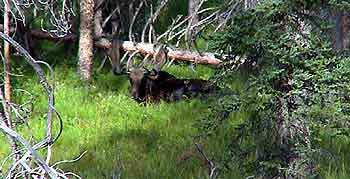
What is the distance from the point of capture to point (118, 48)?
11.1 meters

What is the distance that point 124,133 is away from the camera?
27.9ft

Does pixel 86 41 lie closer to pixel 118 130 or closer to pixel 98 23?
pixel 98 23

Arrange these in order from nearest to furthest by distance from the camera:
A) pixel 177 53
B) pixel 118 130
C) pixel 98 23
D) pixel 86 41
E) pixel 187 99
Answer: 1. pixel 118 130
2. pixel 187 99
3. pixel 86 41
4. pixel 177 53
5. pixel 98 23

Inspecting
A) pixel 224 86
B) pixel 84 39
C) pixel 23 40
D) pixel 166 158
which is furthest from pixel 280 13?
pixel 23 40

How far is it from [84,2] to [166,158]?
13.9 feet

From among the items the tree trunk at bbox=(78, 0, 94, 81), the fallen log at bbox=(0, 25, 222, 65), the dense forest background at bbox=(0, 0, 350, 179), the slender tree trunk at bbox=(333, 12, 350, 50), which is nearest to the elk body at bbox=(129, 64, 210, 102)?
the dense forest background at bbox=(0, 0, 350, 179)

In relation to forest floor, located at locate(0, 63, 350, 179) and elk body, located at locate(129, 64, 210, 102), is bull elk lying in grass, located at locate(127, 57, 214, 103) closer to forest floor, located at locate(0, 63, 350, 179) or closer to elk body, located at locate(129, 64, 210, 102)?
elk body, located at locate(129, 64, 210, 102)

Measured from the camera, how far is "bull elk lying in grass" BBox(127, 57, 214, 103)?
9922 mm

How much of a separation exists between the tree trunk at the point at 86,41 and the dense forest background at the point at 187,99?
2 cm

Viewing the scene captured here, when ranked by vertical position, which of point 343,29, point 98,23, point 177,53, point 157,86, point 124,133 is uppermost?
point 98,23

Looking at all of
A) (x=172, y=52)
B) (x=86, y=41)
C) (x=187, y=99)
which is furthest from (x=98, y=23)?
(x=187, y=99)

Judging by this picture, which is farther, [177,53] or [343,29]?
[343,29]

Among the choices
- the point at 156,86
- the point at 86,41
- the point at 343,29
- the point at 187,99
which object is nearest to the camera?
A: the point at 187,99

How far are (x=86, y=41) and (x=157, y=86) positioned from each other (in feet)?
4.72
